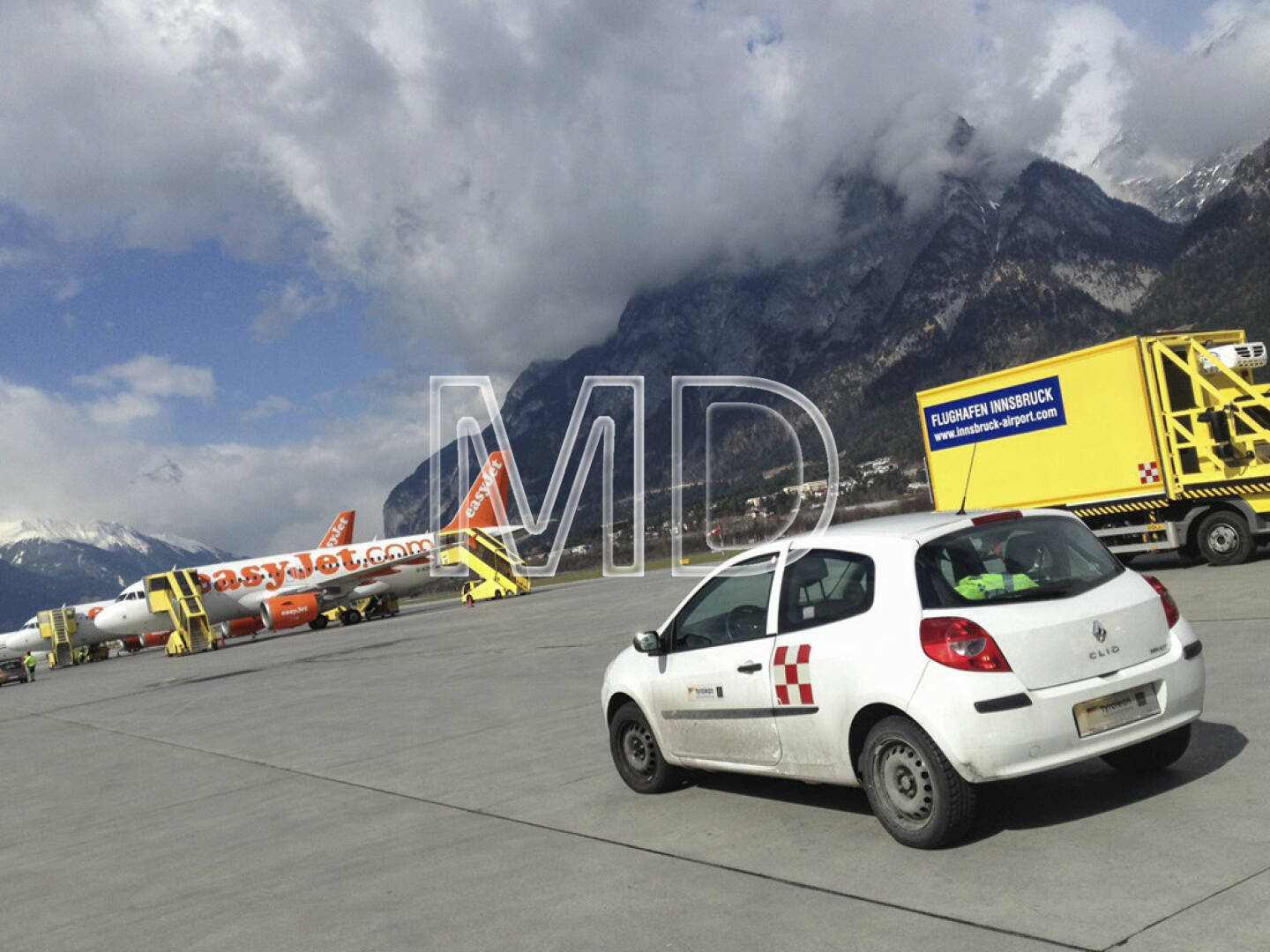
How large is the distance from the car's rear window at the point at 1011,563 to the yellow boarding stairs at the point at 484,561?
43295 millimetres

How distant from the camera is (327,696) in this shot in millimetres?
16594

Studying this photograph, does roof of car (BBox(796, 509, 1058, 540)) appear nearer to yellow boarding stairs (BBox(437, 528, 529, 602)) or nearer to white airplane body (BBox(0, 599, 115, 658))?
yellow boarding stairs (BBox(437, 528, 529, 602))

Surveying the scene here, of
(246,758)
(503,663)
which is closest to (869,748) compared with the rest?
(246,758)

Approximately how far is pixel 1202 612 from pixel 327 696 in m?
12.6

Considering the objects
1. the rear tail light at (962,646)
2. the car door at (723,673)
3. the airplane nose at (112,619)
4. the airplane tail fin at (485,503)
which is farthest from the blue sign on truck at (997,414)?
the airplane nose at (112,619)

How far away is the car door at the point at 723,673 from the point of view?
629 cm

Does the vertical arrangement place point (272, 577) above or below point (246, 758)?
above

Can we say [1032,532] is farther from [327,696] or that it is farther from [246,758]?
[327,696]

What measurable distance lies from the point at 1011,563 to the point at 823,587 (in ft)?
3.46

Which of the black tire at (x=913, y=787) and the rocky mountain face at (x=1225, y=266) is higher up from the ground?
the rocky mountain face at (x=1225, y=266)

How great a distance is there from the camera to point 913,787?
5.40 meters

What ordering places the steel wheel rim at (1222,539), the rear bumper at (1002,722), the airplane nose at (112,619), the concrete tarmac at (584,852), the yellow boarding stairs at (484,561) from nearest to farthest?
the concrete tarmac at (584,852)
the rear bumper at (1002,722)
the steel wheel rim at (1222,539)
the airplane nose at (112,619)
the yellow boarding stairs at (484,561)

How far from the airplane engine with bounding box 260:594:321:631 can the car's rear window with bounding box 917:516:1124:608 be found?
39.6 metres

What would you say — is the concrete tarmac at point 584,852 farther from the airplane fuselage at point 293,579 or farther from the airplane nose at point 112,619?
the airplane nose at point 112,619
